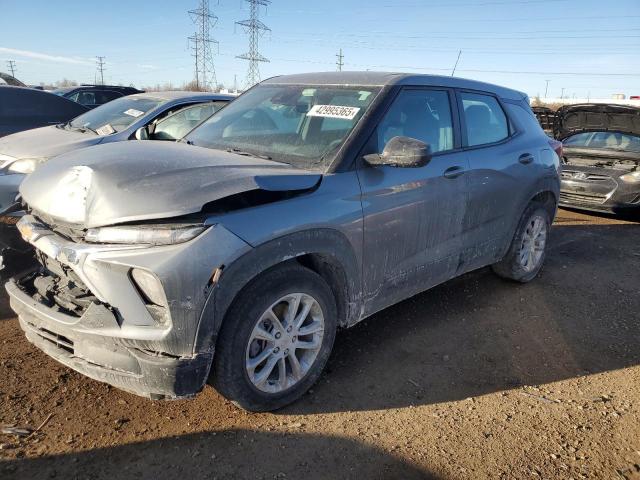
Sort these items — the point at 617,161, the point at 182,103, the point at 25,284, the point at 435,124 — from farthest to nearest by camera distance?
the point at 617,161, the point at 182,103, the point at 435,124, the point at 25,284

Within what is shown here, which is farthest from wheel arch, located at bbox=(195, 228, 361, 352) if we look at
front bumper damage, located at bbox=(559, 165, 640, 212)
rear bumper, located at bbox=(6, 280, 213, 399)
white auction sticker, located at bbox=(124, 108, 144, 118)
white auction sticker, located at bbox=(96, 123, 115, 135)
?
front bumper damage, located at bbox=(559, 165, 640, 212)

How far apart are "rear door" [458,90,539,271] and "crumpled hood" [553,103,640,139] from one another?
4.68m

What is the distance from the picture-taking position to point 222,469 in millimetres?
2344

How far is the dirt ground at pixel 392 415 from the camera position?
7.90 feet

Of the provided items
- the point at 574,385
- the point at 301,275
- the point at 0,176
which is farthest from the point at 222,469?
the point at 0,176

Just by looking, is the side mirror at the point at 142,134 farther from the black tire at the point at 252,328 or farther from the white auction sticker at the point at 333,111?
the black tire at the point at 252,328

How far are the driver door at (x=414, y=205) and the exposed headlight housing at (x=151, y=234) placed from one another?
110cm

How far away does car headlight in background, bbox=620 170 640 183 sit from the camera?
738cm

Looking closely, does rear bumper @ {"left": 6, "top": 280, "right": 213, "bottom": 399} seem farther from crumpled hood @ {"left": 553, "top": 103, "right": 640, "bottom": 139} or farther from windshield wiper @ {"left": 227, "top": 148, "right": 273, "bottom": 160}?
crumpled hood @ {"left": 553, "top": 103, "right": 640, "bottom": 139}

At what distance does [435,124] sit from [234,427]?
248 cm

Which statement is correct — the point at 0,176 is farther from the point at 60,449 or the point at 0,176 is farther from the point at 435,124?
the point at 435,124

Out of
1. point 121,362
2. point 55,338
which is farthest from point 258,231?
point 55,338

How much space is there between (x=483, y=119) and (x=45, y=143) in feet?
14.9

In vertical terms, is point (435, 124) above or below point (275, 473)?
above
